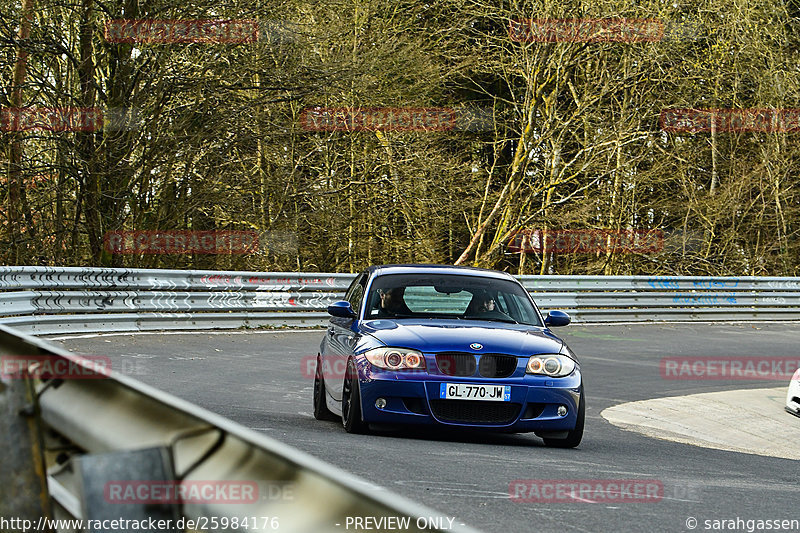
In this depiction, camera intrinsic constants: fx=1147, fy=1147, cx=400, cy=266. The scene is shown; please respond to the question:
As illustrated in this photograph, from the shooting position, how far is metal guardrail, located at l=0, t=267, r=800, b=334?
54.8ft

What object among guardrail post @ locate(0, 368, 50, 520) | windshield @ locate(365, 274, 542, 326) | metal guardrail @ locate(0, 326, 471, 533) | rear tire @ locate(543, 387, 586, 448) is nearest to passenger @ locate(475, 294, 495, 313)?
windshield @ locate(365, 274, 542, 326)

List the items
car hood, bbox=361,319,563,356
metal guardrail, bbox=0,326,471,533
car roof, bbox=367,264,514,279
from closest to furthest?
metal guardrail, bbox=0,326,471,533, car hood, bbox=361,319,563,356, car roof, bbox=367,264,514,279

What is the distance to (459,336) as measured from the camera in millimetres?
8867

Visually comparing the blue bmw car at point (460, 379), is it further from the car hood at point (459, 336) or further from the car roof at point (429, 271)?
the car roof at point (429, 271)

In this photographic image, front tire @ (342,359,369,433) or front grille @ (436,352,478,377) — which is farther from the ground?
front grille @ (436,352,478,377)

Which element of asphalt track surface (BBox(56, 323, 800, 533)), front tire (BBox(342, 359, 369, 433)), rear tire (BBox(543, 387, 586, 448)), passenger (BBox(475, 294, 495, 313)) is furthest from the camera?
passenger (BBox(475, 294, 495, 313))

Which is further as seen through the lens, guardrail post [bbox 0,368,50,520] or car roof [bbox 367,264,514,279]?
car roof [bbox 367,264,514,279]

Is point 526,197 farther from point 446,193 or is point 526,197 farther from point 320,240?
point 320,240

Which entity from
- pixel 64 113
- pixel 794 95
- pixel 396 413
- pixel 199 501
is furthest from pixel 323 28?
pixel 199 501

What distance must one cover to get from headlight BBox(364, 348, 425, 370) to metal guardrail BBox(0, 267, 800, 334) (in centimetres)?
801

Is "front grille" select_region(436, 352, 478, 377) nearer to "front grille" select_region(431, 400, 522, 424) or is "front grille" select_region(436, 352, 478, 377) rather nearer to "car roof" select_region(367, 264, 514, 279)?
"front grille" select_region(431, 400, 522, 424)

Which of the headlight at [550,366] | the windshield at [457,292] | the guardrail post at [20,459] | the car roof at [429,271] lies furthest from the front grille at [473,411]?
the guardrail post at [20,459]

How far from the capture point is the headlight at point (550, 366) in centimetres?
877

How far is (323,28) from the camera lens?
81.7ft
